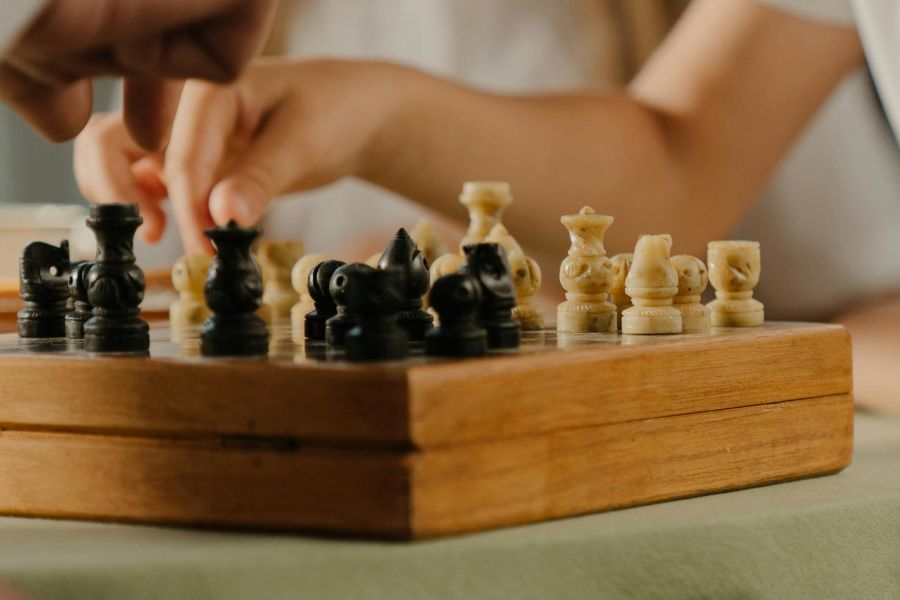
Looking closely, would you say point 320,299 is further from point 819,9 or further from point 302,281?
point 819,9

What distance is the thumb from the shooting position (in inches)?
51.8

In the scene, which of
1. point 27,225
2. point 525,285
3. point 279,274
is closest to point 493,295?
point 525,285

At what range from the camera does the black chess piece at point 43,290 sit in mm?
1123

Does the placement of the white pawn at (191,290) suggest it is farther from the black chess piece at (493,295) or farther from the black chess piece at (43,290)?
the black chess piece at (493,295)

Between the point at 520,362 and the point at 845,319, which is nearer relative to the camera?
the point at 520,362

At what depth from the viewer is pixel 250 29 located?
80 cm

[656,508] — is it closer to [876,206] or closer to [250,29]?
[250,29]

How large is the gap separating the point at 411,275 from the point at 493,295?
4.0 inches

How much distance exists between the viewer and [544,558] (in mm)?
757

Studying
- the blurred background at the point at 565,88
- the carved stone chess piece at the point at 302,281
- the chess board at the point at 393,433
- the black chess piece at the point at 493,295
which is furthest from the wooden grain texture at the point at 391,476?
the blurred background at the point at 565,88

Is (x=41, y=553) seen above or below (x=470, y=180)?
below

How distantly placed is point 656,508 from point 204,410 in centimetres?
35

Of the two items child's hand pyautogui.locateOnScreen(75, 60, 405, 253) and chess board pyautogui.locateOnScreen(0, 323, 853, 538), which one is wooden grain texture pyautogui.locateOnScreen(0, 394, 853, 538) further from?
child's hand pyautogui.locateOnScreen(75, 60, 405, 253)

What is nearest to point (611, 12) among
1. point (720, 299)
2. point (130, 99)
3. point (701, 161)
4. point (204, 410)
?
point (701, 161)
